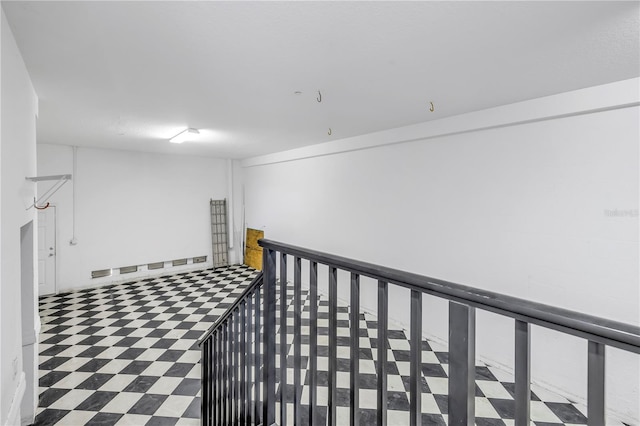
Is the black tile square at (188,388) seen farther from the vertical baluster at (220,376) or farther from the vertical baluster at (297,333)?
the vertical baluster at (297,333)

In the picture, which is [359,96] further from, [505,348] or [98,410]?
[98,410]

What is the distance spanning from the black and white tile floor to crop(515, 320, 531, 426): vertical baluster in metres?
2.22

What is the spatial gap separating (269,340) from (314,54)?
69.7 inches

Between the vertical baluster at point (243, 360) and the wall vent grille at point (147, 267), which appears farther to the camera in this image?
the wall vent grille at point (147, 267)

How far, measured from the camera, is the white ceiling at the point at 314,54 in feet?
5.13

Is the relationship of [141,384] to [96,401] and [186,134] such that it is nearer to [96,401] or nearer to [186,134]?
[96,401]

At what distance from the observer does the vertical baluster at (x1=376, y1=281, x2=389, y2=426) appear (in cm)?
92

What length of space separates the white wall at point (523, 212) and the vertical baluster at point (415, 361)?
2.61 metres

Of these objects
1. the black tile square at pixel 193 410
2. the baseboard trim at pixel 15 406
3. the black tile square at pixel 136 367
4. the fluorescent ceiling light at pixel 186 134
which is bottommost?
the black tile square at pixel 193 410

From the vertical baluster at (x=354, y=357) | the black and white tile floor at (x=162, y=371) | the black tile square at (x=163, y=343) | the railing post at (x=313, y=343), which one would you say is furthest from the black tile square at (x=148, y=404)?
the vertical baluster at (x=354, y=357)

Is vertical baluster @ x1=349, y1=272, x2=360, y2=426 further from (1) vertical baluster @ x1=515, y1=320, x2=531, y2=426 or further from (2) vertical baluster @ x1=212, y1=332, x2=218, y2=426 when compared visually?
(2) vertical baluster @ x1=212, y1=332, x2=218, y2=426

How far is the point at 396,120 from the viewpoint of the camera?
3637 millimetres

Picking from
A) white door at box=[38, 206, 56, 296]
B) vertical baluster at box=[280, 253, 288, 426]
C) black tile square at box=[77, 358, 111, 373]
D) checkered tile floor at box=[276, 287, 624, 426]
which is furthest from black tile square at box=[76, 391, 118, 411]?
white door at box=[38, 206, 56, 296]

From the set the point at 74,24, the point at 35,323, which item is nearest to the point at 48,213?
the point at 35,323
